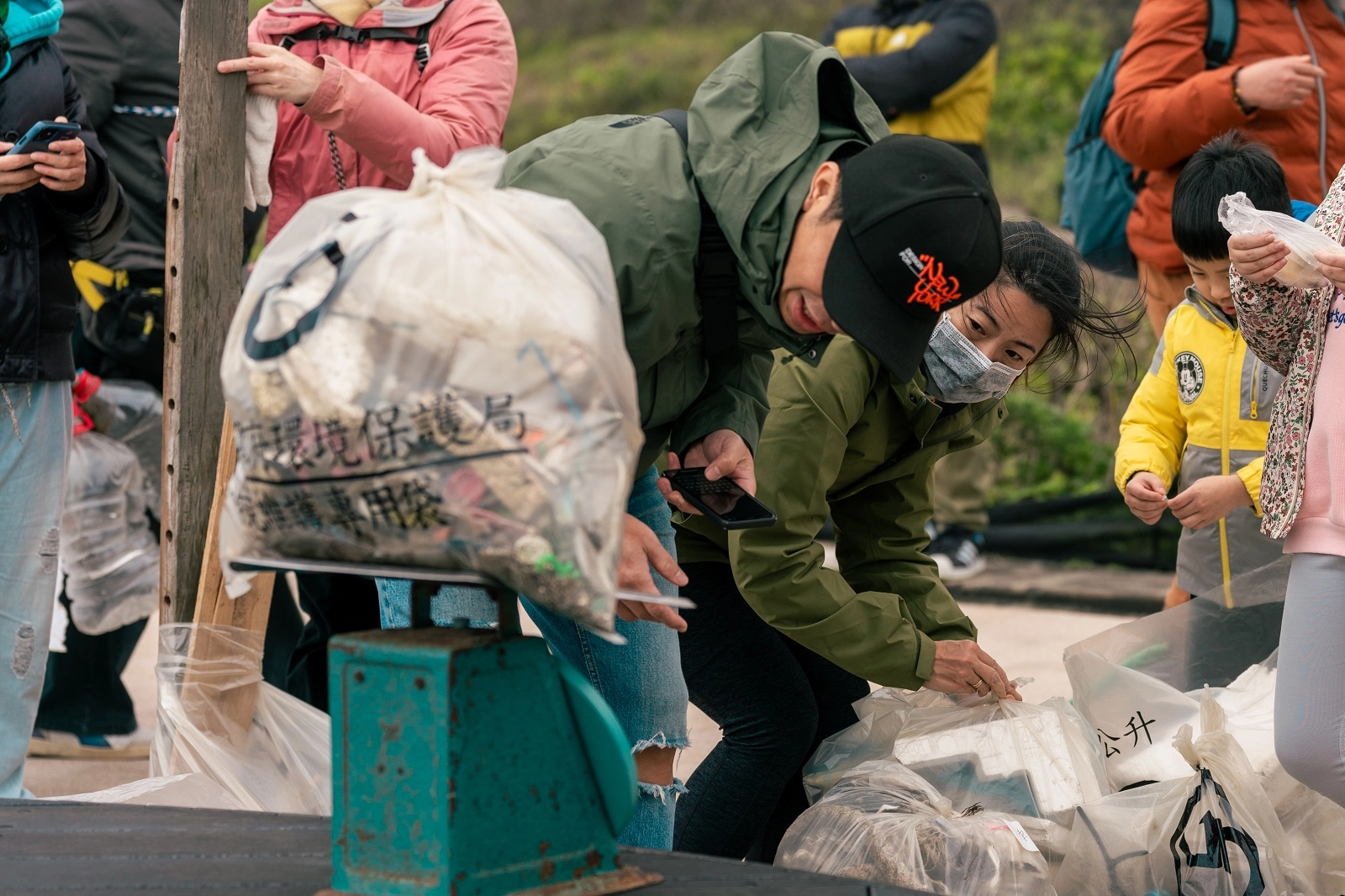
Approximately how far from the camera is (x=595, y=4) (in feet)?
46.5

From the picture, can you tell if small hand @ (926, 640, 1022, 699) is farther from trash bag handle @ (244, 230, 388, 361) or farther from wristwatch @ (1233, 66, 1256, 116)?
Result: wristwatch @ (1233, 66, 1256, 116)

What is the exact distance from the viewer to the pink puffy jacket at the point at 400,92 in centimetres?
264

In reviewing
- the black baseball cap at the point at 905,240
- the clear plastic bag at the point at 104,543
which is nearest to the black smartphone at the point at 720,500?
the black baseball cap at the point at 905,240

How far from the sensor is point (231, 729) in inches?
100

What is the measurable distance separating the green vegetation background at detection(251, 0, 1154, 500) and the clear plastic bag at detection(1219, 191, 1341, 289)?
342 centimetres

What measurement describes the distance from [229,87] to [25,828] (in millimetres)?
1340

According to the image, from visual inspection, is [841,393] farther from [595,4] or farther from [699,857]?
[595,4]

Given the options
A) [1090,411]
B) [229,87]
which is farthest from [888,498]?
[1090,411]

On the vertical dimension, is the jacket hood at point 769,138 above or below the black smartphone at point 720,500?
above

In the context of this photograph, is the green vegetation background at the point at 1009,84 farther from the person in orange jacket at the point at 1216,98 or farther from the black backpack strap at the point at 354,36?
the black backpack strap at the point at 354,36

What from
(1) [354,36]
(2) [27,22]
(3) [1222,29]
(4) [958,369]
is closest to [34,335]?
(2) [27,22]

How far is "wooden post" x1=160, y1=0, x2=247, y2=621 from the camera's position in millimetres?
2467

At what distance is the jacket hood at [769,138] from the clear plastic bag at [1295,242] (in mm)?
722

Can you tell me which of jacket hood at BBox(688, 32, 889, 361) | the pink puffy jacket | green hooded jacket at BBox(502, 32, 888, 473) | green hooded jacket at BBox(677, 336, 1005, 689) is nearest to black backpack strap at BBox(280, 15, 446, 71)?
the pink puffy jacket
